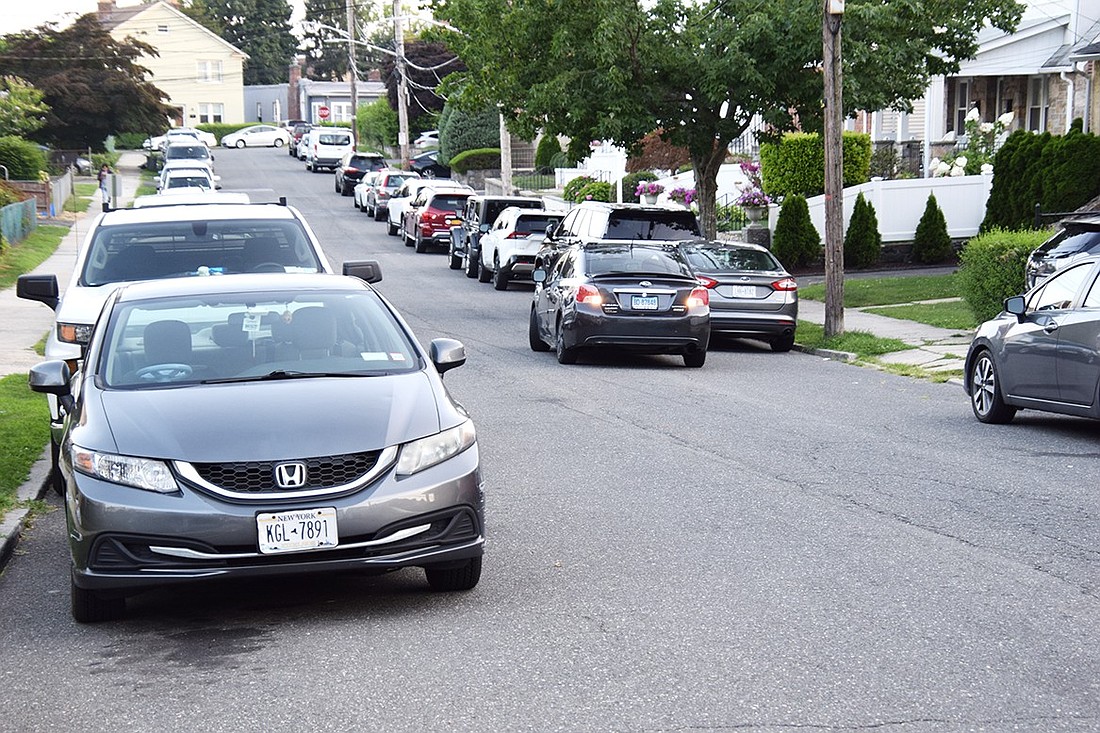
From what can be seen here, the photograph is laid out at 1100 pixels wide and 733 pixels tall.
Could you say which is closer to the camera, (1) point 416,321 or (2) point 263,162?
(1) point 416,321

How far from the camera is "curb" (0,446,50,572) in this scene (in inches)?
348

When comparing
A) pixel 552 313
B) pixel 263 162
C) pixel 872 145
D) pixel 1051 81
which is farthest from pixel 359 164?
pixel 552 313

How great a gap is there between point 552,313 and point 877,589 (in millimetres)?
11999

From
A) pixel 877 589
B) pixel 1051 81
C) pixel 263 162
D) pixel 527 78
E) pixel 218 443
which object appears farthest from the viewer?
pixel 263 162

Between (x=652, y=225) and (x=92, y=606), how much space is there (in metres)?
18.0

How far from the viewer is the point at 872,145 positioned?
39.8m

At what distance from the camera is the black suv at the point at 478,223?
3334 cm

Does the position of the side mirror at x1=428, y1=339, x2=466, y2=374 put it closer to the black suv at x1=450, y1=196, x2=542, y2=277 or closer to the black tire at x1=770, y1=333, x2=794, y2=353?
the black tire at x1=770, y1=333, x2=794, y2=353

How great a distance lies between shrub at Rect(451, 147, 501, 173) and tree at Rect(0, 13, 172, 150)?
43.8 ft

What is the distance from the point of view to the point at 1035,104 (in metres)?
37.9

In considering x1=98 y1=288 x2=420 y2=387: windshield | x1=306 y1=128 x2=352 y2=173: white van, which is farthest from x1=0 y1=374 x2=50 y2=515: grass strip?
x1=306 y1=128 x2=352 y2=173: white van

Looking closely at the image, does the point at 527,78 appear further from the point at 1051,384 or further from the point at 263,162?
the point at 263,162

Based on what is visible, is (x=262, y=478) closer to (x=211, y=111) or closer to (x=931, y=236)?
(x=931, y=236)

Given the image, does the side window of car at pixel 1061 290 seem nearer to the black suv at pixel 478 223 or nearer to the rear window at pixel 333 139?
the black suv at pixel 478 223
